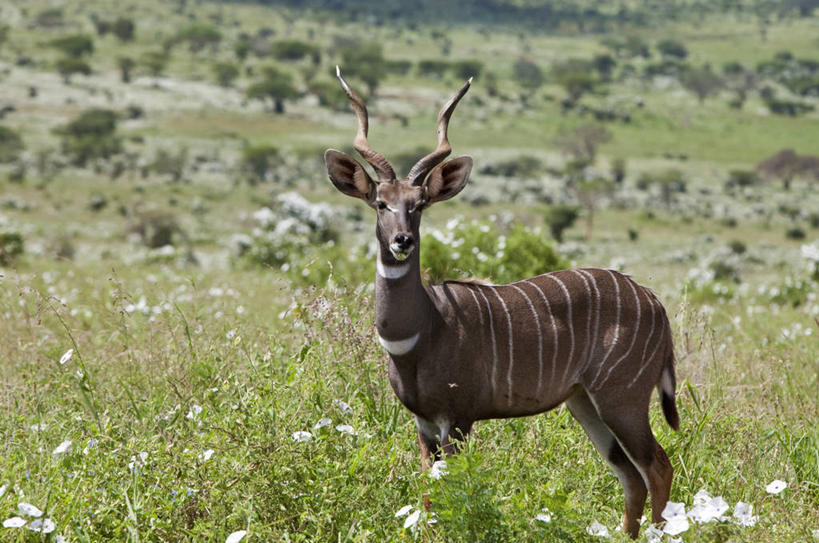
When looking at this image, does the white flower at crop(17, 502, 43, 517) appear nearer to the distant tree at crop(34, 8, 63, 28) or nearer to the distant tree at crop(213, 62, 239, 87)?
the distant tree at crop(213, 62, 239, 87)

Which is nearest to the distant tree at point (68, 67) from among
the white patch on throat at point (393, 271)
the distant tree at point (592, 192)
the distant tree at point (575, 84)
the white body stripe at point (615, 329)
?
the distant tree at point (575, 84)

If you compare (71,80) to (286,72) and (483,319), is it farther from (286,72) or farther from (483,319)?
(483,319)

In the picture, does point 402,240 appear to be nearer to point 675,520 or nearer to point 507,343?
point 507,343

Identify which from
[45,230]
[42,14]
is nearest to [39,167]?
[45,230]

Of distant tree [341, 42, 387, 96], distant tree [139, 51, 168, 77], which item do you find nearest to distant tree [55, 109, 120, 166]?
distant tree [139, 51, 168, 77]

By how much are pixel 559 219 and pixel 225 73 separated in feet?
146

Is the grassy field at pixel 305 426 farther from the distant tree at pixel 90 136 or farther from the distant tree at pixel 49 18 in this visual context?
the distant tree at pixel 49 18

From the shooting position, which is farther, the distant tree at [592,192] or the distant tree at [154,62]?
the distant tree at [154,62]

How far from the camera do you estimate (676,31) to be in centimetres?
12319

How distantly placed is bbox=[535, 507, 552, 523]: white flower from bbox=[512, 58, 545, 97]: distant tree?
8503 cm

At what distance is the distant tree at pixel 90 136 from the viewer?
46.5m

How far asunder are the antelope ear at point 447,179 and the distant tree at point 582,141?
57972mm

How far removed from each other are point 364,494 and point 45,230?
26.1 m

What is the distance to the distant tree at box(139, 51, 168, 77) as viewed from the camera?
2918 inches
